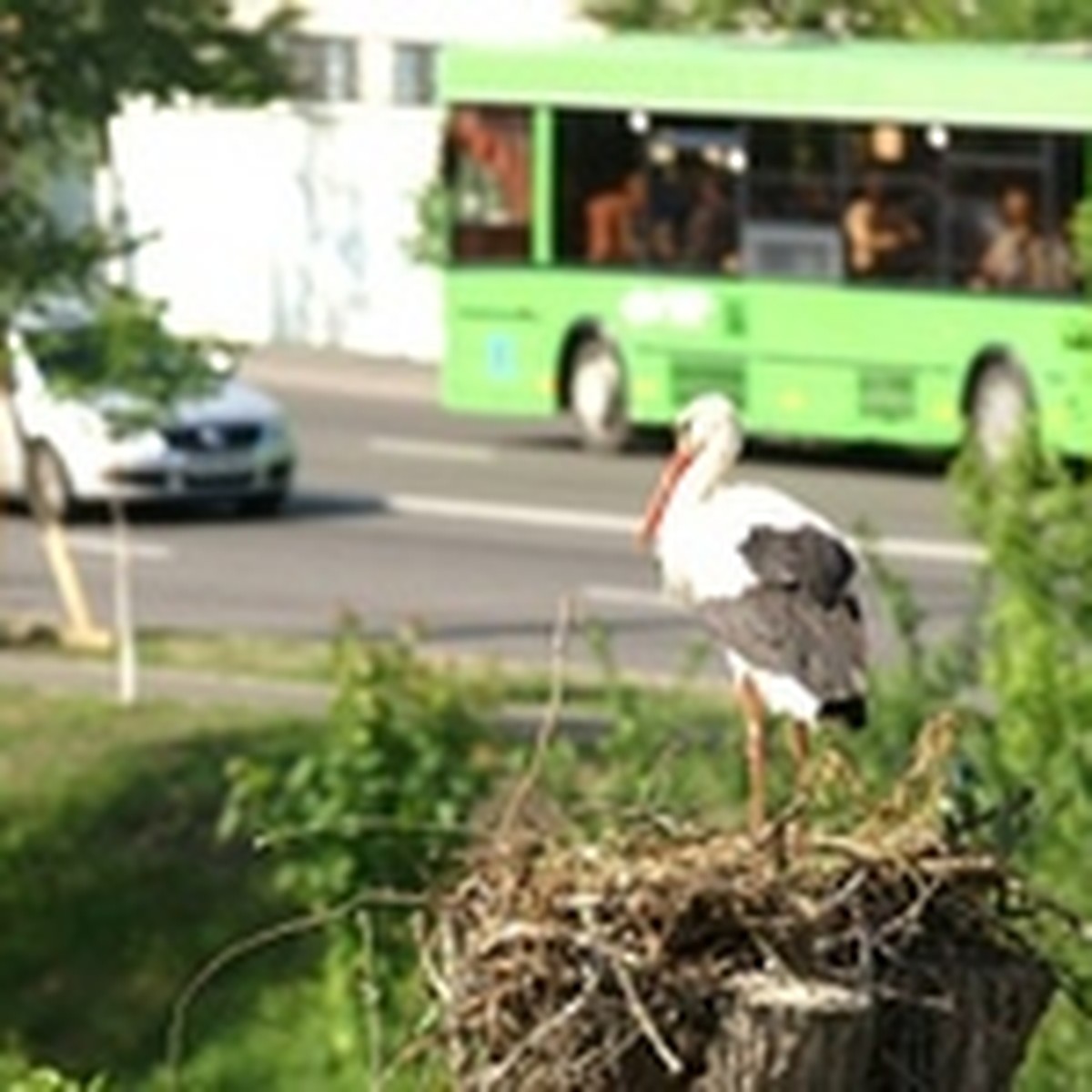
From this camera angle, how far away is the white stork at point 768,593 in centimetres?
1219

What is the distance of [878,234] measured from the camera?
135 ft

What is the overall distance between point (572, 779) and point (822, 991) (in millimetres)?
14129

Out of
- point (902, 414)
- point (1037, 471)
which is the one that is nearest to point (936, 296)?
point (902, 414)

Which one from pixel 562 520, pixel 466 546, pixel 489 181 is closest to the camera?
pixel 466 546

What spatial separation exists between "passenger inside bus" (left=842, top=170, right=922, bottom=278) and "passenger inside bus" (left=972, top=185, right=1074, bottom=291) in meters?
0.66

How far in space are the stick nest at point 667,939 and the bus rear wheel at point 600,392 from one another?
3297 cm

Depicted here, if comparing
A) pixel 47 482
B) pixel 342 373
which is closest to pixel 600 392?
pixel 47 482

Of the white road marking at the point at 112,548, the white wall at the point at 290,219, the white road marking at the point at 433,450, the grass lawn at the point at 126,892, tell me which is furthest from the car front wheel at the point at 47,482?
the white wall at the point at 290,219

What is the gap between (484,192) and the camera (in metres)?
43.7

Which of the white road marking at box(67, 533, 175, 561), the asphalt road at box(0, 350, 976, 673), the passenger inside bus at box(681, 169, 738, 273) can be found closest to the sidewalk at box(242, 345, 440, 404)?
the asphalt road at box(0, 350, 976, 673)

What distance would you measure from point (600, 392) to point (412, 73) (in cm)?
1478

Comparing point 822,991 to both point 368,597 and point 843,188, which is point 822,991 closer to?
point 368,597

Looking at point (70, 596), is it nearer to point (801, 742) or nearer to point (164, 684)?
point (164, 684)

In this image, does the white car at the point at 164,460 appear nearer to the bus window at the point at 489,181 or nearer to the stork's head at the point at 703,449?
the bus window at the point at 489,181
